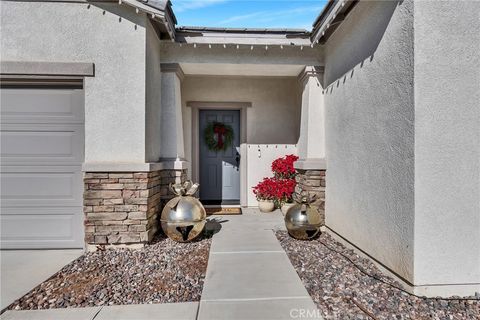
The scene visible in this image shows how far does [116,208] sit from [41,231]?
1.12 meters

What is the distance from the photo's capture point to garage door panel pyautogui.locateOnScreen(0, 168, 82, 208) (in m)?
3.61

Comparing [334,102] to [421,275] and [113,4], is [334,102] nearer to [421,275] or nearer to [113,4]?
[421,275]

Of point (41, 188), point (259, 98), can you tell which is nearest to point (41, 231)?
point (41, 188)

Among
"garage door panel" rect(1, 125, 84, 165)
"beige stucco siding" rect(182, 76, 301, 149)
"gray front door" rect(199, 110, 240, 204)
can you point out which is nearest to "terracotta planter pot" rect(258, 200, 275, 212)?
"gray front door" rect(199, 110, 240, 204)

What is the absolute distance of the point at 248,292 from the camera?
2.50 metres

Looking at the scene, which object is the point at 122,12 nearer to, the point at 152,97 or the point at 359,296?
the point at 152,97

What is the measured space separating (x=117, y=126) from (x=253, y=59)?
7.98 ft

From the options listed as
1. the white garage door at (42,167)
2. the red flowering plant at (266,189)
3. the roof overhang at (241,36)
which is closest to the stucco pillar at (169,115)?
the roof overhang at (241,36)

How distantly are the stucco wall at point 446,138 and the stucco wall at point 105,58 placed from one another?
320 cm

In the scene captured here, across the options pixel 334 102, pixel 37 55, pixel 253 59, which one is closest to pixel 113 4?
pixel 37 55

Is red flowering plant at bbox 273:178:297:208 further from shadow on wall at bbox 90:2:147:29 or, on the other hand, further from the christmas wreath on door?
shadow on wall at bbox 90:2:147:29

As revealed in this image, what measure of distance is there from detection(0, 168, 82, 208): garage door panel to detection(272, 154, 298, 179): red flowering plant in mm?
3526

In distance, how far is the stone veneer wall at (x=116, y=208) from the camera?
3543 mm

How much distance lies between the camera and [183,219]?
3.70 meters
